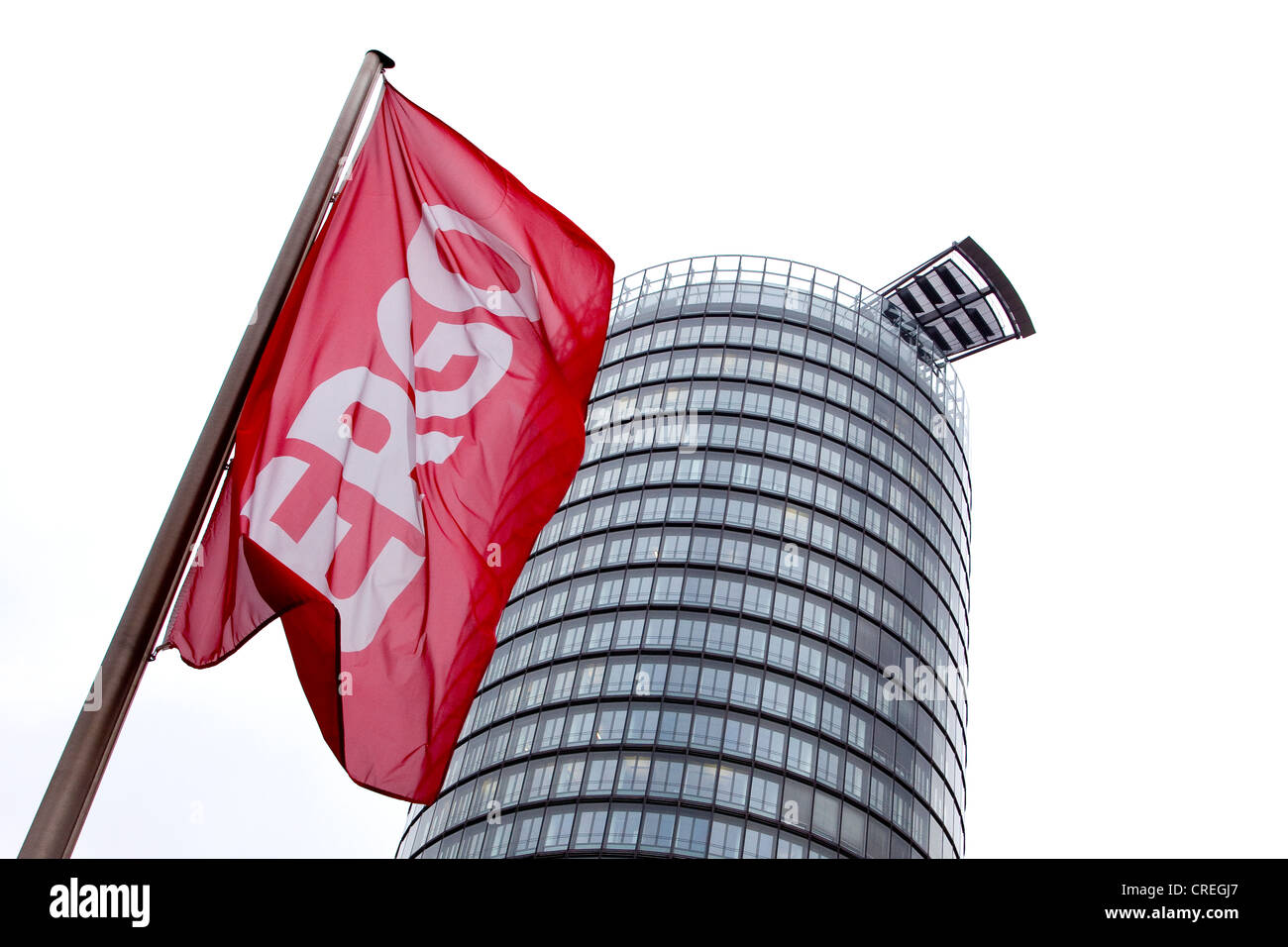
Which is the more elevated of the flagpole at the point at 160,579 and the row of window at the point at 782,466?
the row of window at the point at 782,466

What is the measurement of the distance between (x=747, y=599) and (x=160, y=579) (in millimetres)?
57950

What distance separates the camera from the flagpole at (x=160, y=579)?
6078 millimetres

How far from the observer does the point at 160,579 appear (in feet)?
22.3

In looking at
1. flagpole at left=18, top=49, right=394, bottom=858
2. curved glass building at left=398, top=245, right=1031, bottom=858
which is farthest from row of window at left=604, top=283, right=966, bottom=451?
flagpole at left=18, top=49, right=394, bottom=858

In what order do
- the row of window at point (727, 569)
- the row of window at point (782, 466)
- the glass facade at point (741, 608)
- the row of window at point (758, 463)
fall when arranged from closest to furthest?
the glass facade at point (741, 608), the row of window at point (727, 569), the row of window at point (758, 463), the row of window at point (782, 466)

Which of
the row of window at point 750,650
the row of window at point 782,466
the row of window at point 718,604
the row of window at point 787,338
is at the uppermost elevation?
the row of window at point 787,338

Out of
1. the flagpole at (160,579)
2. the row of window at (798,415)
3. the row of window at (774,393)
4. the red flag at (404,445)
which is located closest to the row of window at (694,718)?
the row of window at (798,415)

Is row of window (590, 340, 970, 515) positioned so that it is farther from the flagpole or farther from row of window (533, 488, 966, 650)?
the flagpole

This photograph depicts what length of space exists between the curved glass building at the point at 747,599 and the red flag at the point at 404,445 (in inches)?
1846

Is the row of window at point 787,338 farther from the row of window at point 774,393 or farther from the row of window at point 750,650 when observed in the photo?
the row of window at point 750,650

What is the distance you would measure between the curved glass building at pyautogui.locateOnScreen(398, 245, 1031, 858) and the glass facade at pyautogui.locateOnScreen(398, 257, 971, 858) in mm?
140

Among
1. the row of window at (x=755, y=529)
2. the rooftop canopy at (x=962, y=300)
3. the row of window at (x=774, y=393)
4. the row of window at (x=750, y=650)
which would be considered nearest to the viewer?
the row of window at (x=750, y=650)
